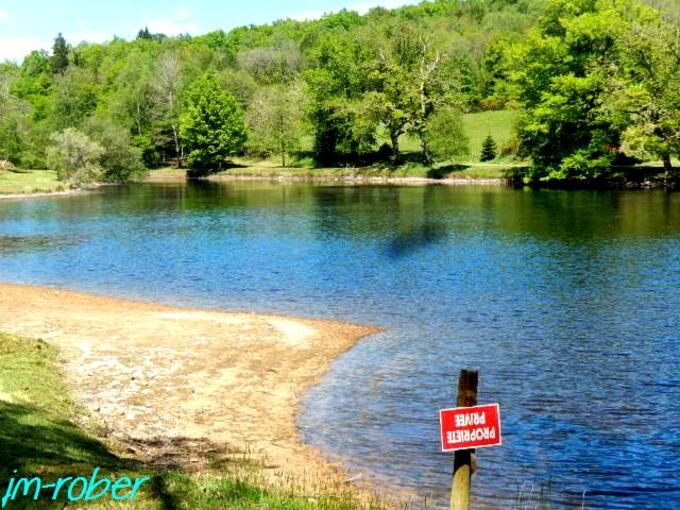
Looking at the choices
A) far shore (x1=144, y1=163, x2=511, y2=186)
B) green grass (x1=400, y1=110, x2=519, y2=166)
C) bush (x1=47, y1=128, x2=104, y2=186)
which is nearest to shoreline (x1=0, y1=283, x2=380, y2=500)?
far shore (x1=144, y1=163, x2=511, y2=186)

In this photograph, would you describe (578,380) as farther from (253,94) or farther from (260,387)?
(253,94)

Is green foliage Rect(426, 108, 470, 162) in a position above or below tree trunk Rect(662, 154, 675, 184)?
above

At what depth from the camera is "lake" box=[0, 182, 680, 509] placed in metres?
15.5

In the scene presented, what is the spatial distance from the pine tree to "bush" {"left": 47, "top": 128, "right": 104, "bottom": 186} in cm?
5477

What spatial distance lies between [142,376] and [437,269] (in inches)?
828

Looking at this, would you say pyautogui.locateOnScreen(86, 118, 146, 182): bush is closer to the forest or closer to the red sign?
the forest

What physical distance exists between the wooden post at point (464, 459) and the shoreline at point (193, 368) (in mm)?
3976

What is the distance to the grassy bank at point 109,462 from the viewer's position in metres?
10.6

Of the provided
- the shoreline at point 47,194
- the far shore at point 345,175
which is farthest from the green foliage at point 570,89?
the shoreline at point 47,194

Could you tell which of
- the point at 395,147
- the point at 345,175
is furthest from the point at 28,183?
the point at 395,147

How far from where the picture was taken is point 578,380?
20422 millimetres

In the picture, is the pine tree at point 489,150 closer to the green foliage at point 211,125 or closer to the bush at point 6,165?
the green foliage at point 211,125

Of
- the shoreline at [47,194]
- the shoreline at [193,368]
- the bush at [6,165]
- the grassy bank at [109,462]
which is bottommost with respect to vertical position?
the shoreline at [193,368]

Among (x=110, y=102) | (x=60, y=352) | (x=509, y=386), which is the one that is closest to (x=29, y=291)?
(x=60, y=352)
